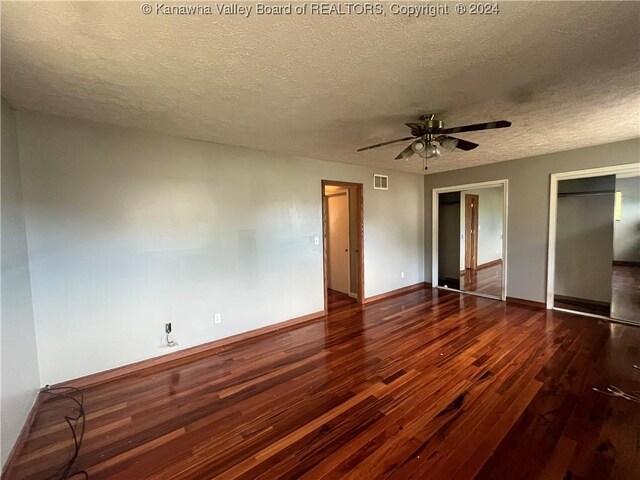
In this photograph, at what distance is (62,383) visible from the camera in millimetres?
2350

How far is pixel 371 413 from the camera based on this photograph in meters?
1.97

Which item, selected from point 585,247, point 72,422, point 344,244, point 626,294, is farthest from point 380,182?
point 72,422

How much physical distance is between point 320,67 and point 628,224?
949 centimetres

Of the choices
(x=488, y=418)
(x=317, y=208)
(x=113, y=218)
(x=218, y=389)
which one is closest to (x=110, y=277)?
(x=113, y=218)

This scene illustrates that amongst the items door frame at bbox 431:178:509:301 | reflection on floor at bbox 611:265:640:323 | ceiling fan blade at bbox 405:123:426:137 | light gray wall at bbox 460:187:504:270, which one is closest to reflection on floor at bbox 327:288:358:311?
door frame at bbox 431:178:509:301

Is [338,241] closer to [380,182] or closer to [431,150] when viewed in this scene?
[380,182]

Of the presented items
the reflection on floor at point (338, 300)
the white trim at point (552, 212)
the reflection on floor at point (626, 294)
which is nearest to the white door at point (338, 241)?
the reflection on floor at point (338, 300)

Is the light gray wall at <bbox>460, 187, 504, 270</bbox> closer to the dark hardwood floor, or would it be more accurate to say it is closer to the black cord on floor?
the dark hardwood floor

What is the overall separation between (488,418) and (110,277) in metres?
3.38

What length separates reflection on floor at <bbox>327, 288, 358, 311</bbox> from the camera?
15.2 feet

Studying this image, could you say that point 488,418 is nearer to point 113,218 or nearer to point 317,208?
point 317,208

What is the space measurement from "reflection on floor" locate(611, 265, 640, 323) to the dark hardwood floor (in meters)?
0.72

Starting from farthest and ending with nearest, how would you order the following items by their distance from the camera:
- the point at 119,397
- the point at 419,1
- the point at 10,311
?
the point at 119,397
the point at 10,311
the point at 419,1

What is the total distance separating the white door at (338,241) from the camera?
5189mm
